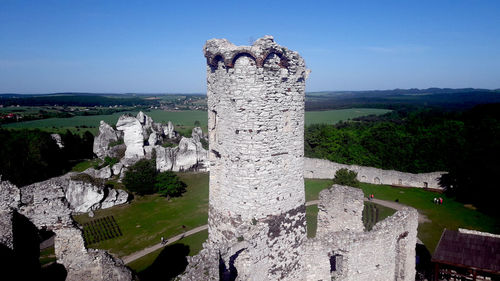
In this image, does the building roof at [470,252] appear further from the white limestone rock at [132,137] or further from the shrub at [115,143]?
the shrub at [115,143]

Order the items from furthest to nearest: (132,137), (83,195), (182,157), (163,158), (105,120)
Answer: (105,120), (132,137), (182,157), (163,158), (83,195)

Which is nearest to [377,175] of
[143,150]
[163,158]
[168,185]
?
[168,185]

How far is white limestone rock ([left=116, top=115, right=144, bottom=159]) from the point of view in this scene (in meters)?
44.2

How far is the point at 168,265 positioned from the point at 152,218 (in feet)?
31.8

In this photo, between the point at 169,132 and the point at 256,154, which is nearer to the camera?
the point at 256,154

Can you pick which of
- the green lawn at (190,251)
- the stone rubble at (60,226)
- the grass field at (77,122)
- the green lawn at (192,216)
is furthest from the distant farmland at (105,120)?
the stone rubble at (60,226)

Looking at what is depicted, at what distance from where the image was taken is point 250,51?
6.66 metres

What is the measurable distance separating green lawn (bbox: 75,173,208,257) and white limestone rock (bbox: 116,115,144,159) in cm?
1387

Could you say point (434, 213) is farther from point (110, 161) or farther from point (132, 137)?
point (110, 161)

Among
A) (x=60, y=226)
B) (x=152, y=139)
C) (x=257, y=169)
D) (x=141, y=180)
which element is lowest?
(x=141, y=180)

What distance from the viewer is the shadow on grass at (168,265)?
1623 cm

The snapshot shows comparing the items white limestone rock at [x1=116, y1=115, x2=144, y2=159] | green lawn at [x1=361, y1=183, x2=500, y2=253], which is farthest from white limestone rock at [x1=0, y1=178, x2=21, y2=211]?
white limestone rock at [x1=116, y1=115, x2=144, y2=159]

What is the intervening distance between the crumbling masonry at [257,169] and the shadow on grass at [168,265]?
10233 millimetres

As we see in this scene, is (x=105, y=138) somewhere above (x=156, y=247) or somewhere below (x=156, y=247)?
above
